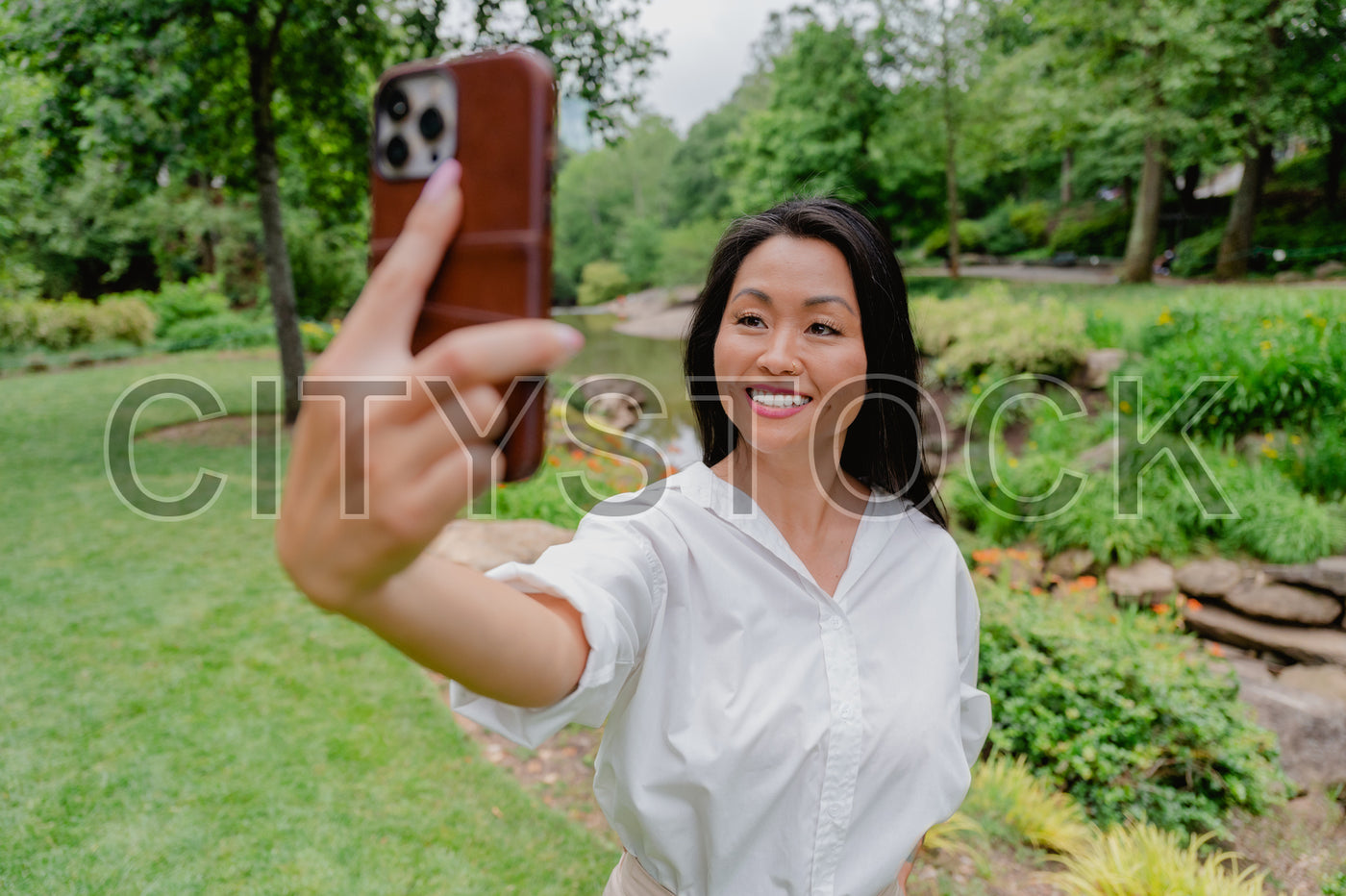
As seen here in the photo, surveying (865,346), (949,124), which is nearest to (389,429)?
(865,346)

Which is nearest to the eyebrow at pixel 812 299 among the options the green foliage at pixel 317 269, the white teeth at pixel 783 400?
the white teeth at pixel 783 400

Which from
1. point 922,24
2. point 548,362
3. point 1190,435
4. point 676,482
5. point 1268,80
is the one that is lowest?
point 1190,435

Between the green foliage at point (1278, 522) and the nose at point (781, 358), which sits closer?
the nose at point (781, 358)

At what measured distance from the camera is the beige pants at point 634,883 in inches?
53.2

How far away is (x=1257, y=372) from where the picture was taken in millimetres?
6160

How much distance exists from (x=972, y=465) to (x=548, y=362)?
7.45 metres

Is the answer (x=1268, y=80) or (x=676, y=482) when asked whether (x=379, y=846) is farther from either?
(x=1268, y=80)

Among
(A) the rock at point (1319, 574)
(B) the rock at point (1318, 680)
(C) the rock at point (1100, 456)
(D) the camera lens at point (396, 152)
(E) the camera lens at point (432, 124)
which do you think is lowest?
(B) the rock at point (1318, 680)

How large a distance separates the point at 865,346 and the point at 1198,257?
22278mm

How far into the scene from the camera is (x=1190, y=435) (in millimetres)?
6371

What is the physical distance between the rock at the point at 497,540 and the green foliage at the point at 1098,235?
25.6m

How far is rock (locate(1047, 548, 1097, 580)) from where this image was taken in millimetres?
5703

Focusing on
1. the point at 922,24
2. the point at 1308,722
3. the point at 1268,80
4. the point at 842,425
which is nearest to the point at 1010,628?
the point at 1308,722

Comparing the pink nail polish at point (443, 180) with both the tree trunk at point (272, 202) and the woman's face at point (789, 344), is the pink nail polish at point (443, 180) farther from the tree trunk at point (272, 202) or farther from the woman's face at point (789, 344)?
the tree trunk at point (272, 202)
